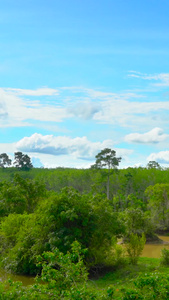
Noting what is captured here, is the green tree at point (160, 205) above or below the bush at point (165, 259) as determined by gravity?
above

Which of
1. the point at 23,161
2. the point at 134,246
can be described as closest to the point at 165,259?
the point at 134,246

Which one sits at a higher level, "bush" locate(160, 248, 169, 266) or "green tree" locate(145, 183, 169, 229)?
"green tree" locate(145, 183, 169, 229)

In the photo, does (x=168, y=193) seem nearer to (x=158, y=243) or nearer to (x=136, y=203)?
(x=136, y=203)

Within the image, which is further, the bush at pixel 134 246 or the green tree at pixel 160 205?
the green tree at pixel 160 205

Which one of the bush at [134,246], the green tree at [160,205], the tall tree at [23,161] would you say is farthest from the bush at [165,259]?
the tall tree at [23,161]

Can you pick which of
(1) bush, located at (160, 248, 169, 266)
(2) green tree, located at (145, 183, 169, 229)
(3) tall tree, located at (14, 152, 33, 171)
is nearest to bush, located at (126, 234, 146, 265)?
(1) bush, located at (160, 248, 169, 266)

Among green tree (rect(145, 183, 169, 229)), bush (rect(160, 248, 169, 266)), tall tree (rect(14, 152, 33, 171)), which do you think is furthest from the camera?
tall tree (rect(14, 152, 33, 171))

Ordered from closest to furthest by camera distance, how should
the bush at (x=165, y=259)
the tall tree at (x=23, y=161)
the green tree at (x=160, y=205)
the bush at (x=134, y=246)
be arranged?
the bush at (x=165, y=259) → the bush at (x=134, y=246) → the green tree at (x=160, y=205) → the tall tree at (x=23, y=161)

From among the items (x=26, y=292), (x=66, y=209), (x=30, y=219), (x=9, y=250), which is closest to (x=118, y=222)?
(x=66, y=209)

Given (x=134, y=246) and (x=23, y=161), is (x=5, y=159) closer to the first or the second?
(x=23, y=161)

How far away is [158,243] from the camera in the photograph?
31.9 metres

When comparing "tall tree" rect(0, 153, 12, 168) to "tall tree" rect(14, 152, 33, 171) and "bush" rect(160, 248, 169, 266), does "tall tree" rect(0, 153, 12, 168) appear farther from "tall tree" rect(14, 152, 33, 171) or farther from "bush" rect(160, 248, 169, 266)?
"bush" rect(160, 248, 169, 266)

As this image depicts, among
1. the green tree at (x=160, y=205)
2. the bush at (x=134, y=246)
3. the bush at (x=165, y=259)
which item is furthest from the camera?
the green tree at (x=160, y=205)

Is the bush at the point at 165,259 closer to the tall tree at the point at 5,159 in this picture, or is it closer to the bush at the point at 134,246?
the bush at the point at 134,246
